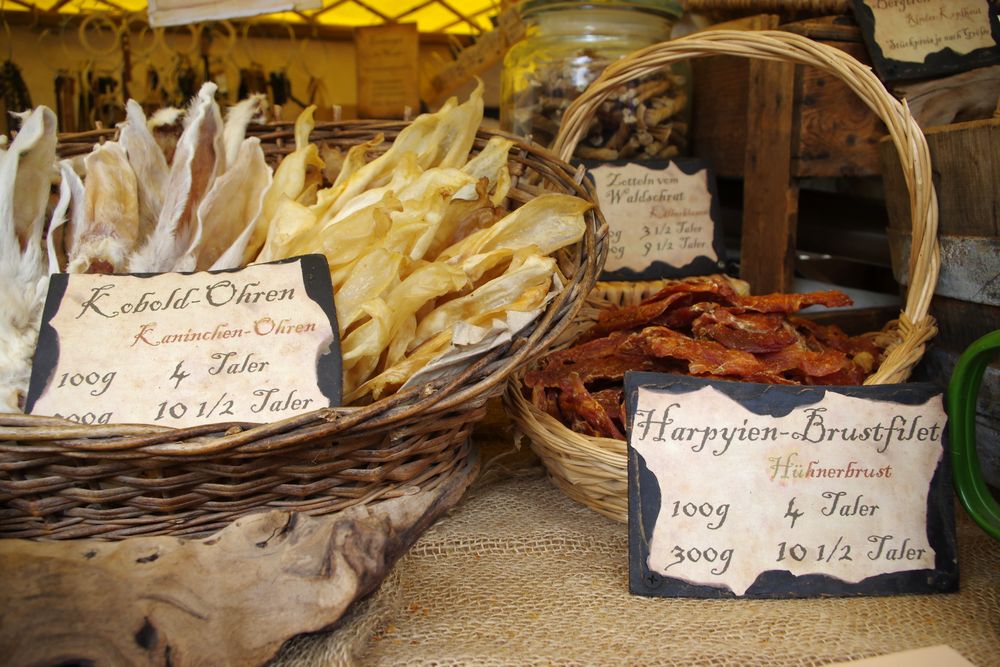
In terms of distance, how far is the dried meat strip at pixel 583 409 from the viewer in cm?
87

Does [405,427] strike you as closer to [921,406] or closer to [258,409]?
[258,409]

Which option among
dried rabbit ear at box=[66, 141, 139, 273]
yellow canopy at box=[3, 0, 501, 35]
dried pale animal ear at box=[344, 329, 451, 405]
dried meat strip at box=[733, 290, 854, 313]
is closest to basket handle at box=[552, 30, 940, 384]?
dried meat strip at box=[733, 290, 854, 313]

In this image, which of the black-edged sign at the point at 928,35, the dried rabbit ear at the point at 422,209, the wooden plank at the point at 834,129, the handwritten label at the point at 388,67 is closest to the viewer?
the dried rabbit ear at the point at 422,209

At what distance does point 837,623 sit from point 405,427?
41 cm

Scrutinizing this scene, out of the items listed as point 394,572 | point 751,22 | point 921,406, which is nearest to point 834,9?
point 751,22

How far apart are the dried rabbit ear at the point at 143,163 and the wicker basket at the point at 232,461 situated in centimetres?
33

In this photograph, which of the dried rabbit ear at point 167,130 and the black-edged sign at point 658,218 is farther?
the black-edged sign at point 658,218

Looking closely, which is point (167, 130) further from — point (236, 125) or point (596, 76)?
point (596, 76)

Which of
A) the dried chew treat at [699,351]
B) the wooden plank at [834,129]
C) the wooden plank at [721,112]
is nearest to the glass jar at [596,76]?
the wooden plank at [721,112]

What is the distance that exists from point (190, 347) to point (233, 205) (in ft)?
0.75

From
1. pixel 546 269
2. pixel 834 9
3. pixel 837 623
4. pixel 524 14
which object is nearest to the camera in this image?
pixel 837 623

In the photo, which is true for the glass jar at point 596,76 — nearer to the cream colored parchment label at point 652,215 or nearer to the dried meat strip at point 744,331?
the cream colored parchment label at point 652,215

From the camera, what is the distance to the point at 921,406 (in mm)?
725

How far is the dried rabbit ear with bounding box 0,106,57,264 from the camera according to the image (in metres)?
0.82
